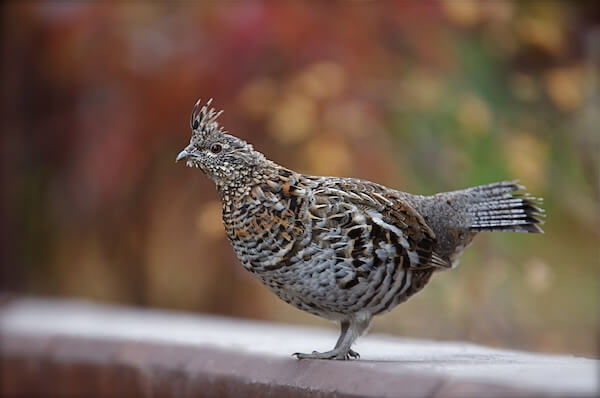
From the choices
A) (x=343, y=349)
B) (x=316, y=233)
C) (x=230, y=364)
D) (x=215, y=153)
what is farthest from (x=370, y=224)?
(x=230, y=364)

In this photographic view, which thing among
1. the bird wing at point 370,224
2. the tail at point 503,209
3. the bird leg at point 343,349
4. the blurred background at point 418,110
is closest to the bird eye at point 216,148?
the bird wing at point 370,224

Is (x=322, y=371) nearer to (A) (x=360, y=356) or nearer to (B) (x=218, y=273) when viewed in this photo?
(A) (x=360, y=356)

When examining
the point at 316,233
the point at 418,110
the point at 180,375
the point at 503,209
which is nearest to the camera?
the point at 316,233

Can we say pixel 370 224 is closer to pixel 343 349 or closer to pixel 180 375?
pixel 343 349

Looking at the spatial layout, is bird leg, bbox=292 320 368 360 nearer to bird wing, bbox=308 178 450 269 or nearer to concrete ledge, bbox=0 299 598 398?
concrete ledge, bbox=0 299 598 398

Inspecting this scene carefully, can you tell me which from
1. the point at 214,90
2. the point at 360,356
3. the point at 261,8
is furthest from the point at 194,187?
the point at 360,356

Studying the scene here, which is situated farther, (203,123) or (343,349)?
(343,349)

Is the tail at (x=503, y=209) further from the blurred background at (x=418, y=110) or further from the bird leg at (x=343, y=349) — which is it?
the blurred background at (x=418, y=110)
